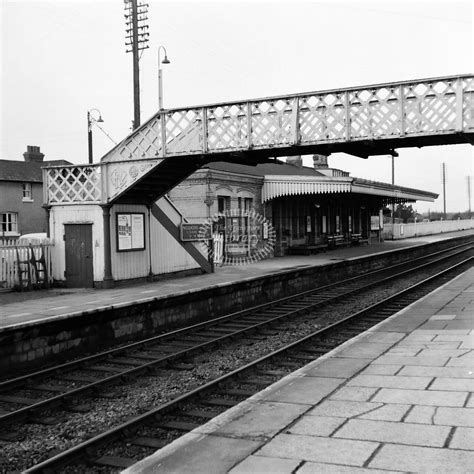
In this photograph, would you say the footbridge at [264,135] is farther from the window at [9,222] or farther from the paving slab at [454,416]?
the window at [9,222]

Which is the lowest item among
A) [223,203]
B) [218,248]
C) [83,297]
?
[83,297]

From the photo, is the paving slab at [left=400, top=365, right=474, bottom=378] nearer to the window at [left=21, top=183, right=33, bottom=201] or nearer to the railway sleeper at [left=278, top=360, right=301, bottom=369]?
the railway sleeper at [left=278, top=360, right=301, bottom=369]

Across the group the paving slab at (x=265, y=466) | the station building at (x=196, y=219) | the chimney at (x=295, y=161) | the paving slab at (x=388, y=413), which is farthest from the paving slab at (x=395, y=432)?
the chimney at (x=295, y=161)

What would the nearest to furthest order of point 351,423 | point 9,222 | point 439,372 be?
1. point 351,423
2. point 439,372
3. point 9,222

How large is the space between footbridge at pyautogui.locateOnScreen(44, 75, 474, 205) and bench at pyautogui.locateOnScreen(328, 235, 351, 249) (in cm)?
1834

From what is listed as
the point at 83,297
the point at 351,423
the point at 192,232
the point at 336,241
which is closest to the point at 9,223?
the point at 336,241

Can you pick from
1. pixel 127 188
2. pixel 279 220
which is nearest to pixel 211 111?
pixel 127 188

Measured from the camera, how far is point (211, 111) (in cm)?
1479

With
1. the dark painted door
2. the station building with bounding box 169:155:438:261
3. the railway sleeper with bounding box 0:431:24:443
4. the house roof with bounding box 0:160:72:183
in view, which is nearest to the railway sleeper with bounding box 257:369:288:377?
the railway sleeper with bounding box 0:431:24:443

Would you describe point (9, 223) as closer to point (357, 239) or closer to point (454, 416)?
point (357, 239)

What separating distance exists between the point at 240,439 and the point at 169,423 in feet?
4.40

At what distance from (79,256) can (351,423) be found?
12.7m

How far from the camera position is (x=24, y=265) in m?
16.0

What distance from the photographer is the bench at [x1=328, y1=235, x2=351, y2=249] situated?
34.1 metres
